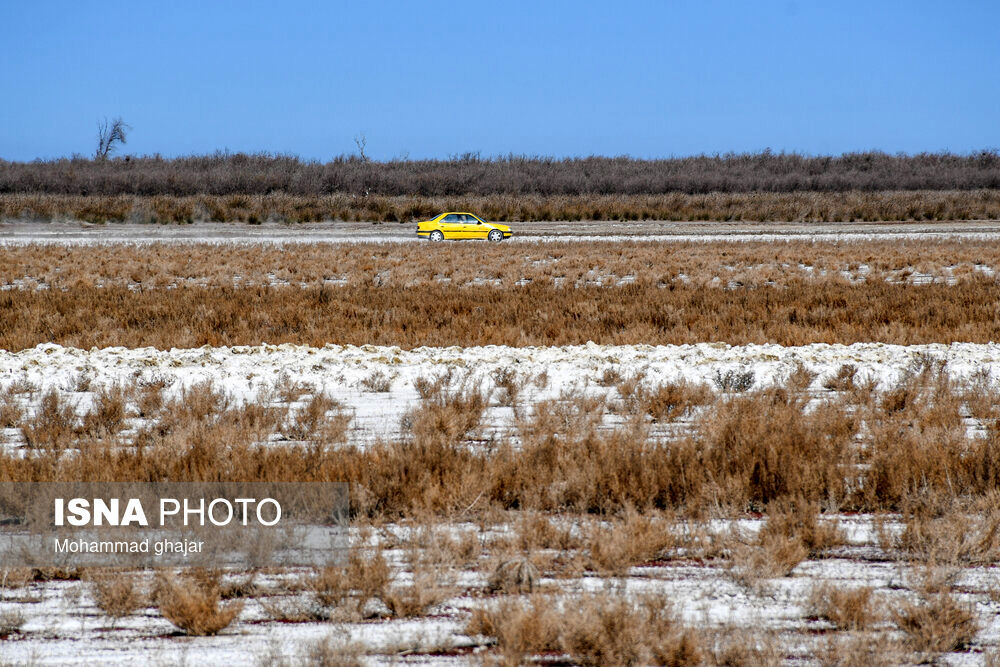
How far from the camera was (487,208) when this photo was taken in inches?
1972

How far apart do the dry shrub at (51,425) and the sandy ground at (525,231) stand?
91.1 ft

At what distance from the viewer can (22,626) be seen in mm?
3887

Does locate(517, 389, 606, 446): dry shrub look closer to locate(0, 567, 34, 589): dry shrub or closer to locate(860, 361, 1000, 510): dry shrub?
locate(860, 361, 1000, 510): dry shrub

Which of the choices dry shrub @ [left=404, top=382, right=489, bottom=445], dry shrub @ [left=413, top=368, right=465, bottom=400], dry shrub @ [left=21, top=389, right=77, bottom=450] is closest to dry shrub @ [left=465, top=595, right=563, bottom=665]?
dry shrub @ [left=404, top=382, right=489, bottom=445]

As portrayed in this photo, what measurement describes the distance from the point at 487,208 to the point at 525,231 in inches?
341

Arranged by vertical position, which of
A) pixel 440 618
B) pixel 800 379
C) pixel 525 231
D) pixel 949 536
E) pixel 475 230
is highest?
pixel 525 231

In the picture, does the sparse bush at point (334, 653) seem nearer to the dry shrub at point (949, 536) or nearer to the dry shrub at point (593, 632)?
the dry shrub at point (593, 632)

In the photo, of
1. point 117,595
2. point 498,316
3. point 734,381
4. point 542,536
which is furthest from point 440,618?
point 498,316

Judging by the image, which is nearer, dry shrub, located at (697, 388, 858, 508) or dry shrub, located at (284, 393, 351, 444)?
→ dry shrub, located at (697, 388, 858, 508)

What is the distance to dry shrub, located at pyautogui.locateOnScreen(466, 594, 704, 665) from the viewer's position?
3.56 meters

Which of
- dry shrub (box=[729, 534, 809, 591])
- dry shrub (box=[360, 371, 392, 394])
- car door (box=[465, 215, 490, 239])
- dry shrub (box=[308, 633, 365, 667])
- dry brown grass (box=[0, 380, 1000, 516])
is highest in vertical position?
car door (box=[465, 215, 490, 239])

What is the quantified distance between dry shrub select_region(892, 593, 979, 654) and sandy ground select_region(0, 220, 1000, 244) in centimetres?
3237

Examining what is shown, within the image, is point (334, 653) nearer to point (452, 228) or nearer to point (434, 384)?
point (434, 384)

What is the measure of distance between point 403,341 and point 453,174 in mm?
48825
